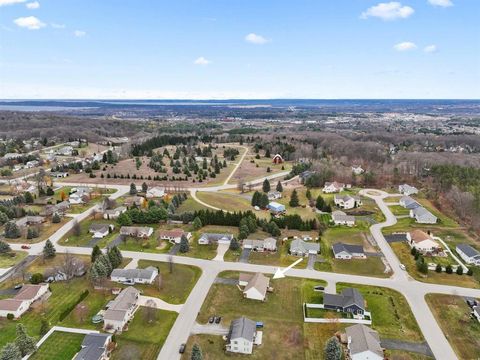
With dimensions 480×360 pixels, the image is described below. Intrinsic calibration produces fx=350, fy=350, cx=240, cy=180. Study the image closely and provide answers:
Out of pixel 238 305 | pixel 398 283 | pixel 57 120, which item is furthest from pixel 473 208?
pixel 57 120

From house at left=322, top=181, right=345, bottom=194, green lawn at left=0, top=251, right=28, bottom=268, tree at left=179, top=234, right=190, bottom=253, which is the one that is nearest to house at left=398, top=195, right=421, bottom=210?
house at left=322, top=181, right=345, bottom=194

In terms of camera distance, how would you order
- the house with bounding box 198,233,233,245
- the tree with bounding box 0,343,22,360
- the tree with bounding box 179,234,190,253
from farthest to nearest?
1. the house with bounding box 198,233,233,245
2. the tree with bounding box 179,234,190,253
3. the tree with bounding box 0,343,22,360

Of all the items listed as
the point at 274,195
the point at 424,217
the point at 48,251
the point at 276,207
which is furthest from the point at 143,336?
the point at 424,217

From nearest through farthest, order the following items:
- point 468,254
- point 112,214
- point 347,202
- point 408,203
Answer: point 468,254 < point 112,214 < point 408,203 < point 347,202

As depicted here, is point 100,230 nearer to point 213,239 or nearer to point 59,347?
point 213,239

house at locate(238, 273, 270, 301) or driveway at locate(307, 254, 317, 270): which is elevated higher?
house at locate(238, 273, 270, 301)

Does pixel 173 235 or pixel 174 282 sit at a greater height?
pixel 173 235

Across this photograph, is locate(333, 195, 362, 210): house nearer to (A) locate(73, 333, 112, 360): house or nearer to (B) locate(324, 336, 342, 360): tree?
(B) locate(324, 336, 342, 360): tree
